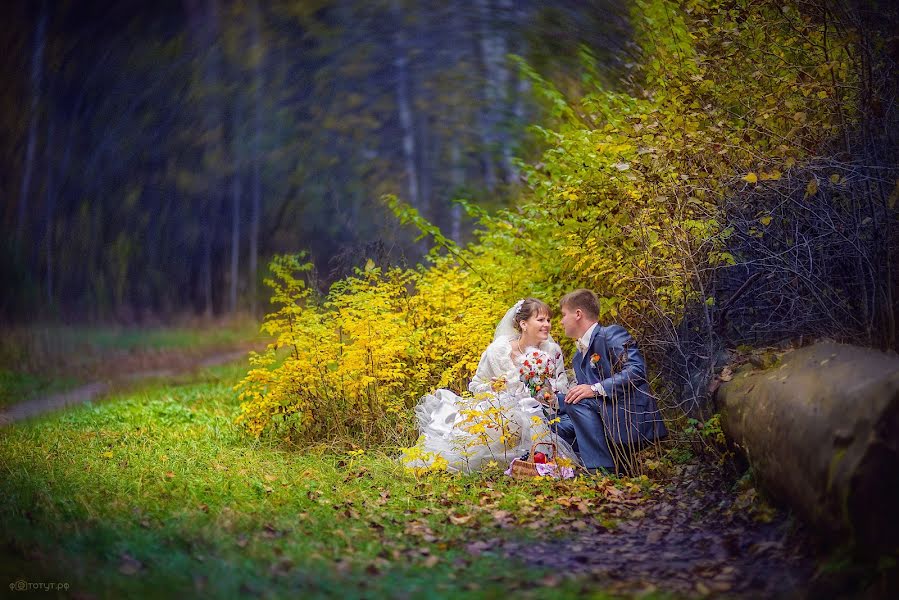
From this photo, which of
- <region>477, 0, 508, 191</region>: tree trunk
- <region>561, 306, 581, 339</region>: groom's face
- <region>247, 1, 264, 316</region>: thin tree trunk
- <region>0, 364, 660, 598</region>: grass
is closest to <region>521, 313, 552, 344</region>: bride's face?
<region>561, 306, 581, 339</region>: groom's face

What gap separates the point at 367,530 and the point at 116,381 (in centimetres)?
1020

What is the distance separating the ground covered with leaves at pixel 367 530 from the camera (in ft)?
12.6

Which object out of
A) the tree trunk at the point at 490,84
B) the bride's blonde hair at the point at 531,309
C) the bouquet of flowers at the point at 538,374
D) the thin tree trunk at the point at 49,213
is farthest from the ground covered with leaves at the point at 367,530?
the tree trunk at the point at 490,84

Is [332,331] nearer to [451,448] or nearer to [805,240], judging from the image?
[451,448]

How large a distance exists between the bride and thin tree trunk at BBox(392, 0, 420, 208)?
56.9 ft

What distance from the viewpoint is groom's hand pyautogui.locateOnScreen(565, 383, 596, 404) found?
20.5 ft

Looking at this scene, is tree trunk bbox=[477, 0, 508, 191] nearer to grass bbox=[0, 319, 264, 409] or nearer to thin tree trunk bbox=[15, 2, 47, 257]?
grass bbox=[0, 319, 264, 409]

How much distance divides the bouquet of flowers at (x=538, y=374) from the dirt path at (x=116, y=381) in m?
6.33

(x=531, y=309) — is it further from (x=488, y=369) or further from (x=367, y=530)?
(x=367, y=530)

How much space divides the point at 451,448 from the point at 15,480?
11.2 ft

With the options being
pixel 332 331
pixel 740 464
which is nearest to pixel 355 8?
pixel 332 331

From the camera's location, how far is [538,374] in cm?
653

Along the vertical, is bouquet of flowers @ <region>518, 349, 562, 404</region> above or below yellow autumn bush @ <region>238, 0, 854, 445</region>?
below

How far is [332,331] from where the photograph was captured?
7.95m
